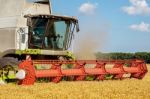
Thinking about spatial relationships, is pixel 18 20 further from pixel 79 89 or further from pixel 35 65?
pixel 79 89

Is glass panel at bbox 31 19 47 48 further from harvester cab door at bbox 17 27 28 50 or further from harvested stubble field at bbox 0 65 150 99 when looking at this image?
harvested stubble field at bbox 0 65 150 99

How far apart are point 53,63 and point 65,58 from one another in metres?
2.10

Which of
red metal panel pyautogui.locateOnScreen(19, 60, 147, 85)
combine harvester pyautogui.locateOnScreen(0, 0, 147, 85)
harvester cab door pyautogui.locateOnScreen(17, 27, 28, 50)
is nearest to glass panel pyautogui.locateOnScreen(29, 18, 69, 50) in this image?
combine harvester pyautogui.locateOnScreen(0, 0, 147, 85)

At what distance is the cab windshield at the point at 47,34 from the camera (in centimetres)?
1287

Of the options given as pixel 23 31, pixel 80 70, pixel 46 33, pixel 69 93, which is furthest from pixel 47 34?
pixel 69 93

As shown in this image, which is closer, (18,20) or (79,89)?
(79,89)

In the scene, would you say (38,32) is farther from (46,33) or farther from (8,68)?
(8,68)

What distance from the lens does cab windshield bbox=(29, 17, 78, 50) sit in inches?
507

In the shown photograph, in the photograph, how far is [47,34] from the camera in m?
12.9

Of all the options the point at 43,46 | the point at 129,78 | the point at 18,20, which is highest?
the point at 18,20

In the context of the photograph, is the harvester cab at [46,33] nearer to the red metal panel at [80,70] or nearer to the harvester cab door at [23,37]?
the harvester cab door at [23,37]

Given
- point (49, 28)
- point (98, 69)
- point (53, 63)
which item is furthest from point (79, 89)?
point (49, 28)

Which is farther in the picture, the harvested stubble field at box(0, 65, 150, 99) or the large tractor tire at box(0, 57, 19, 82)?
the large tractor tire at box(0, 57, 19, 82)

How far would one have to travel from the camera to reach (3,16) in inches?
526
